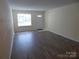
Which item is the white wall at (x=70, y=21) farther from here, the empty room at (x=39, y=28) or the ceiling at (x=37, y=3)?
the ceiling at (x=37, y=3)

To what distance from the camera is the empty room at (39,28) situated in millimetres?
2881

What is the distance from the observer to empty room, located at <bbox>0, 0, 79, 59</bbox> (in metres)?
2.88

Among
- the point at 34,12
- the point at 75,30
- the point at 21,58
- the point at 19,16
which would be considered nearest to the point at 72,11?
the point at 75,30

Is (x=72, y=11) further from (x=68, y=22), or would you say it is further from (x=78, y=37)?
(x=78, y=37)

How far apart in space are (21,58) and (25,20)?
679cm

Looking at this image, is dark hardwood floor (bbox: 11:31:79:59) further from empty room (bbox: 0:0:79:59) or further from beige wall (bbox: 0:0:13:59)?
beige wall (bbox: 0:0:13:59)

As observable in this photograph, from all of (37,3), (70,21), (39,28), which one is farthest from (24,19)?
(70,21)

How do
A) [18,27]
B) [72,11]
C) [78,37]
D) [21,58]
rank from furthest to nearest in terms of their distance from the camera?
1. [18,27]
2. [72,11]
3. [78,37]
4. [21,58]

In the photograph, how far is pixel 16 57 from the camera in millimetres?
2977

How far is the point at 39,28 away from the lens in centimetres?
959

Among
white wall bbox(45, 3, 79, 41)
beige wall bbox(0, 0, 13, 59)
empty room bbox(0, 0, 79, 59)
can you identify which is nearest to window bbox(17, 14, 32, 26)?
empty room bbox(0, 0, 79, 59)

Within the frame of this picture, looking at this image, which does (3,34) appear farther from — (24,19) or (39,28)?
(39,28)

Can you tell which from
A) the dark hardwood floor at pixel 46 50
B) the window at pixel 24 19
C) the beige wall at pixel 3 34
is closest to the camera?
the beige wall at pixel 3 34

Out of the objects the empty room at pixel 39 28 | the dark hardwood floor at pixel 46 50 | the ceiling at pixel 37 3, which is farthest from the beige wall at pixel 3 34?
the ceiling at pixel 37 3
